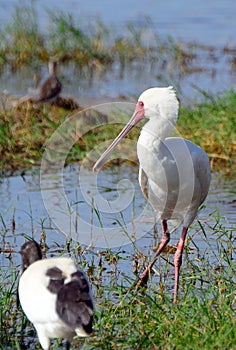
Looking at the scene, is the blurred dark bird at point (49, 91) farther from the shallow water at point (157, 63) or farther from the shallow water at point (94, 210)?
A: the shallow water at point (94, 210)

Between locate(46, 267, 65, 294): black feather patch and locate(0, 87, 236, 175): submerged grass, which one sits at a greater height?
locate(46, 267, 65, 294): black feather patch

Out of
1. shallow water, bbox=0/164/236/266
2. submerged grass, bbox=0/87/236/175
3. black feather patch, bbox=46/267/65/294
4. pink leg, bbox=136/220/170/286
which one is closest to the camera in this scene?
black feather patch, bbox=46/267/65/294

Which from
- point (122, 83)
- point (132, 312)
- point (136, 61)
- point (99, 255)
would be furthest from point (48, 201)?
point (136, 61)

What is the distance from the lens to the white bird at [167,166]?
21.2ft

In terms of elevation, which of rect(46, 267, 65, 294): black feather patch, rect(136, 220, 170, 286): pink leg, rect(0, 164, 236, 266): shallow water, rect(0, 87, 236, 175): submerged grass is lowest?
rect(0, 164, 236, 266): shallow water

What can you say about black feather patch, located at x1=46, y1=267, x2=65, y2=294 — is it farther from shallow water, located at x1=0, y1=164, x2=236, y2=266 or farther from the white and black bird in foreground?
shallow water, located at x1=0, y1=164, x2=236, y2=266

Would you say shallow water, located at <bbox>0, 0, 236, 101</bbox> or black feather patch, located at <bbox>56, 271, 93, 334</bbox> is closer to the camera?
black feather patch, located at <bbox>56, 271, 93, 334</bbox>

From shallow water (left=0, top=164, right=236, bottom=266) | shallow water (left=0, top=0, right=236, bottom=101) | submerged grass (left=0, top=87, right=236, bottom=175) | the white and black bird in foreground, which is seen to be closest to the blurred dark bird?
shallow water (left=0, top=0, right=236, bottom=101)

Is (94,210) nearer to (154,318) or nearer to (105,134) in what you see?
(154,318)

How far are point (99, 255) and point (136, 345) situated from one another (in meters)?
1.61

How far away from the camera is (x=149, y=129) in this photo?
6504 mm

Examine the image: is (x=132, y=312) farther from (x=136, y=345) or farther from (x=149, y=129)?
(x=149, y=129)

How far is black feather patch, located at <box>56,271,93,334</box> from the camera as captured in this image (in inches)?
186

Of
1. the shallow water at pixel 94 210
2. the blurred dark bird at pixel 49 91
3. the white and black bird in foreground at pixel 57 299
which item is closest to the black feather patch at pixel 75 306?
the white and black bird in foreground at pixel 57 299
